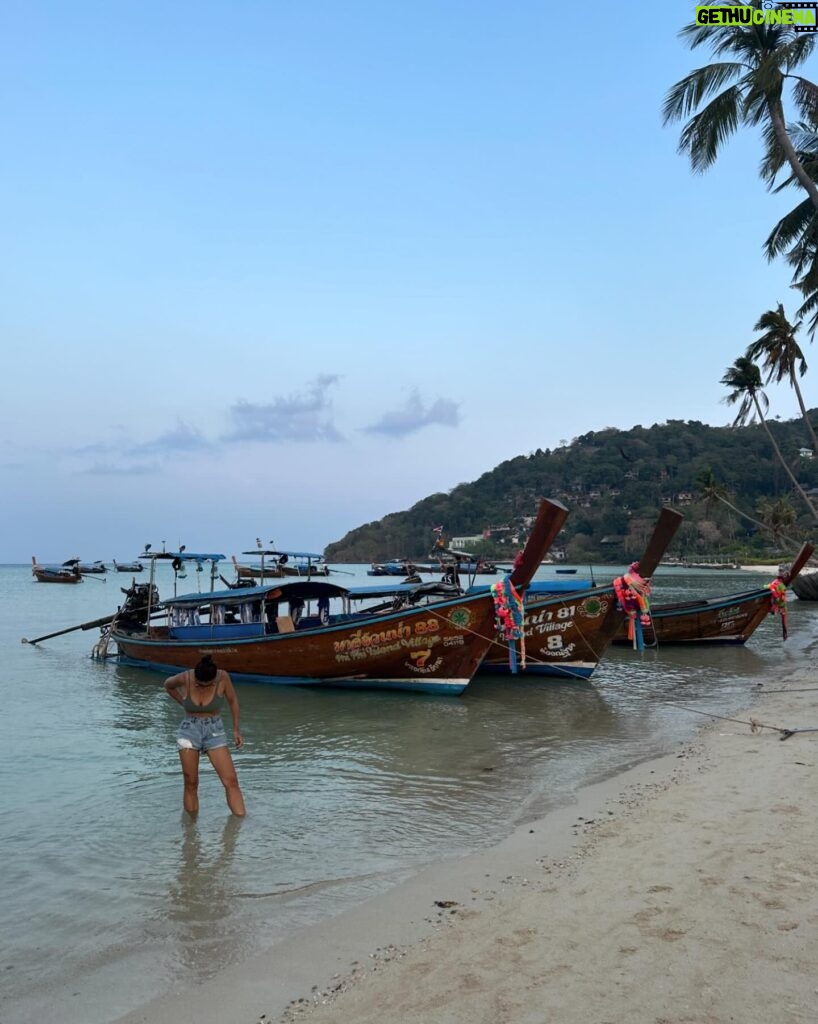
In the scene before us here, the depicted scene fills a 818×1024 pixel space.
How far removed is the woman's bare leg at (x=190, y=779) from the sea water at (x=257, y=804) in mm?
183

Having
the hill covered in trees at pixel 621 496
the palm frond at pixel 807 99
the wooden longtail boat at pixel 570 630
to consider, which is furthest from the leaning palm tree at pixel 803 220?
the hill covered in trees at pixel 621 496

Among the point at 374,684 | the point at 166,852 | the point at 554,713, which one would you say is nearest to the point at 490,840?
the point at 166,852

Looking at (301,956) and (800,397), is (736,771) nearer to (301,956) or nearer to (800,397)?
(301,956)

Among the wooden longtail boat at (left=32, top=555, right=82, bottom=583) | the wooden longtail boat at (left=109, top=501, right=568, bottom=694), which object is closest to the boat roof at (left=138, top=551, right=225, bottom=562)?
the wooden longtail boat at (left=109, top=501, right=568, bottom=694)

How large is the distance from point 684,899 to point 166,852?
4.38 meters

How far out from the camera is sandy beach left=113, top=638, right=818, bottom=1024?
3383 millimetres

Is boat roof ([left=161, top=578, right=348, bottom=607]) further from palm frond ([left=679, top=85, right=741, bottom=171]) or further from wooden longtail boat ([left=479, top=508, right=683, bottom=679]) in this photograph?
palm frond ([left=679, top=85, right=741, bottom=171])

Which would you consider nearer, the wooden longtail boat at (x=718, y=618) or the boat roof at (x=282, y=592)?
the boat roof at (x=282, y=592)

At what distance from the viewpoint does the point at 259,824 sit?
7.08 m

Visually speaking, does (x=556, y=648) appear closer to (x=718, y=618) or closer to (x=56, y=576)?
(x=718, y=618)

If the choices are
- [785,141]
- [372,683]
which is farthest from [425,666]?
[785,141]

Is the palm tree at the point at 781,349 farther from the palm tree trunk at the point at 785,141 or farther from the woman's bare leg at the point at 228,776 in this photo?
the woman's bare leg at the point at 228,776

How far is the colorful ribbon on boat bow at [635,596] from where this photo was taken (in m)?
14.1

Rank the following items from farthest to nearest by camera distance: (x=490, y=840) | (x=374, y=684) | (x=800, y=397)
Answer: (x=800, y=397)
(x=374, y=684)
(x=490, y=840)
